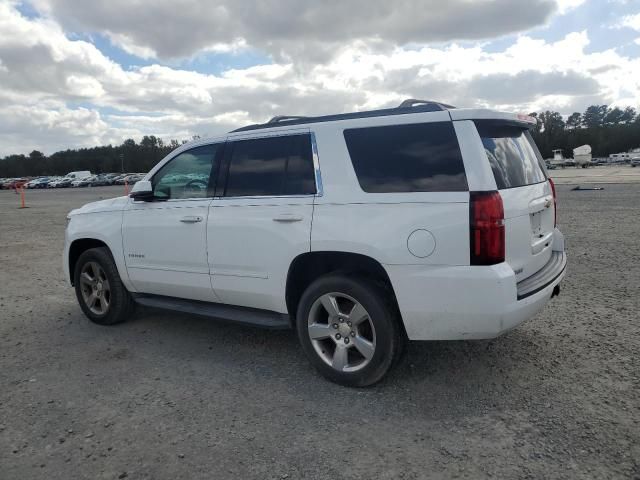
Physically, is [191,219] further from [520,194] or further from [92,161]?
[92,161]

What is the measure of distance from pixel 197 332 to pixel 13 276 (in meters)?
4.66

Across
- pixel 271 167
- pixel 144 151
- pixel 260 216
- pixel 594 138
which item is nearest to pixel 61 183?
pixel 144 151

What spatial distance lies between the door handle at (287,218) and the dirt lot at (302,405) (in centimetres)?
120

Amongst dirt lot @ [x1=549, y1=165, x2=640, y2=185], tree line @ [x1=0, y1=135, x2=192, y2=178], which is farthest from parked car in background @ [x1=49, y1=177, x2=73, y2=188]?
dirt lot @ [x1=549, y1=165, x2=640, y2=185]

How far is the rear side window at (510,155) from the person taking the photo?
343 centimetres

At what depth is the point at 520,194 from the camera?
352cm

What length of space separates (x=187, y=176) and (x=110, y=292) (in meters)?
1.54

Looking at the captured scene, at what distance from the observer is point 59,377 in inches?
162

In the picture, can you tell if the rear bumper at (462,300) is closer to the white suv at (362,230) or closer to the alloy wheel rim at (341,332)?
the white suv at (362,230)

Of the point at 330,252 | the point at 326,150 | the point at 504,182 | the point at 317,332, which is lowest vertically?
the point at 317,332

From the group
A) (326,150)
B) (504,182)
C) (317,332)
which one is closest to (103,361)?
(317,332)

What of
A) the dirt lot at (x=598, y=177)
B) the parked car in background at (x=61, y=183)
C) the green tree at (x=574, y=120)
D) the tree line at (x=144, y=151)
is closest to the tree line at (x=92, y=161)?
the tree line at (x=144, y=151)

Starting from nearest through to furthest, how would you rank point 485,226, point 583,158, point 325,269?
point 485,226
point 325,269
point 583,158

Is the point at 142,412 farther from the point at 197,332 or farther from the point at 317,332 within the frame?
the point at 197,332
